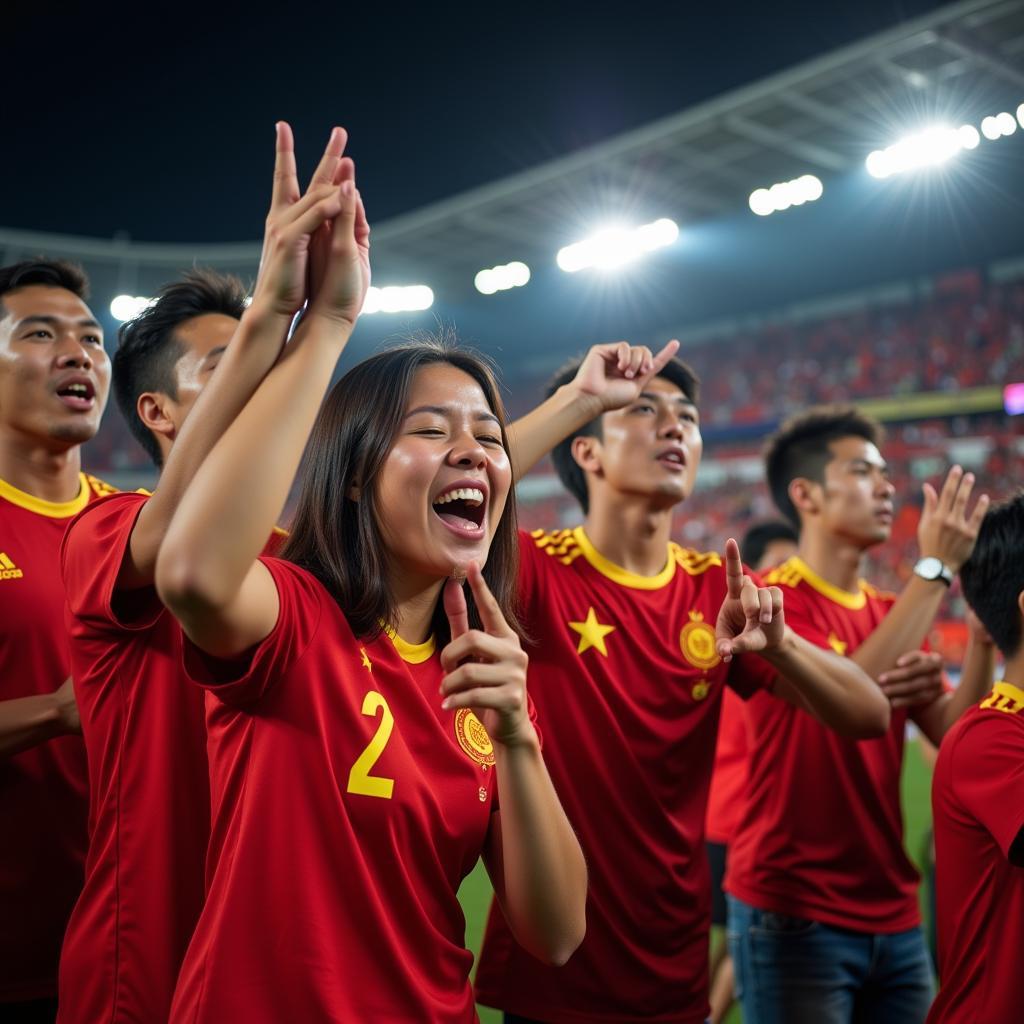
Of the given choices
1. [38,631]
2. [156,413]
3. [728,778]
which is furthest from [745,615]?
[728,778]

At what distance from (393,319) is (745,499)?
9.37 m

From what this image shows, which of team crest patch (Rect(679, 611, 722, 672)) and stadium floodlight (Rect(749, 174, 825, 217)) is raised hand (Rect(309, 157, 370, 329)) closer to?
team crest patch (Rect(679, 611, 722, 672))

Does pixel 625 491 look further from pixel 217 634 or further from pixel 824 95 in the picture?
pixel 824 95

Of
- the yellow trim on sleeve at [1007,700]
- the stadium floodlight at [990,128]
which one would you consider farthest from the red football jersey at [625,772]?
the stadium floodlight at [990,128]

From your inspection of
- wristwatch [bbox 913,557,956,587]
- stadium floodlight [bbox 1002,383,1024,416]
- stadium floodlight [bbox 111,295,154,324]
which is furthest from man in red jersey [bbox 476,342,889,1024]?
stadium floodlight [bbox 111,295,154,324]

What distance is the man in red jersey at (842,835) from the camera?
300cm

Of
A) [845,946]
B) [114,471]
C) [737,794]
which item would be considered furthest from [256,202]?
[845,946]

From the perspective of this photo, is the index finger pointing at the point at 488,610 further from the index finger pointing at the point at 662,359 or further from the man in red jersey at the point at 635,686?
the index finger pointing at the point at 662,359

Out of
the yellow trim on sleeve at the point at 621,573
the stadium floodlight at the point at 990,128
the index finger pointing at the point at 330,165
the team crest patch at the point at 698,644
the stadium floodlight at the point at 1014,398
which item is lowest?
the team crest patch at the point at 698,644

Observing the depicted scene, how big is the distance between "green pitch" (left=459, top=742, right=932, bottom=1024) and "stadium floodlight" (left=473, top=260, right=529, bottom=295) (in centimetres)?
1401

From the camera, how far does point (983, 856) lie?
7.10 ft

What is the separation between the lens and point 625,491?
323 cm

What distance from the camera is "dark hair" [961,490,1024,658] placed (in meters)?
2.48

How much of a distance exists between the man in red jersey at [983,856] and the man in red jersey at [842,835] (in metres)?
0.69
